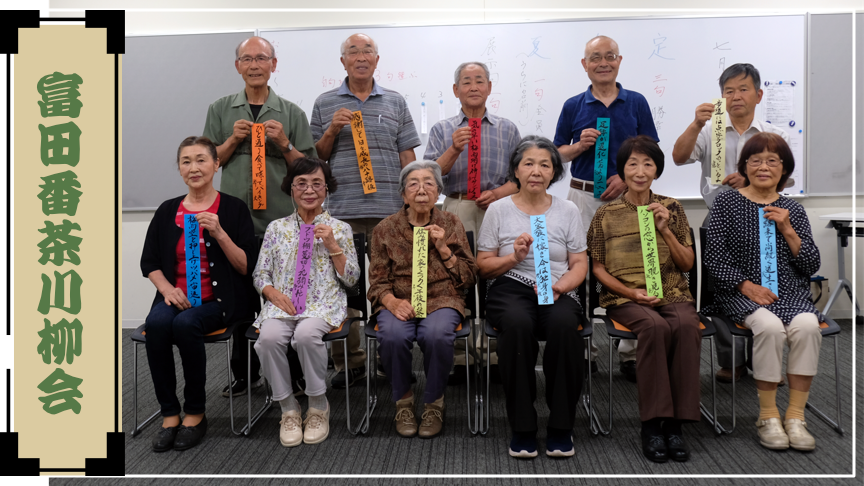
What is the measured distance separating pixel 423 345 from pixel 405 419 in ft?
1.22

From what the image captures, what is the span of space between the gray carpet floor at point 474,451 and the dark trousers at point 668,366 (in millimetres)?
193

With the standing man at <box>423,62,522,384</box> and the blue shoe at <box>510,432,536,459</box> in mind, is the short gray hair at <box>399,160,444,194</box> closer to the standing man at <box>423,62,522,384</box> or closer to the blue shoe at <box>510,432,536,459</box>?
the standing man at <box>423,62,522,384</box>

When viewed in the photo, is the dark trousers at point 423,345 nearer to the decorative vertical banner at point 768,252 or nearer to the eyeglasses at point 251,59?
the decorative vertical banner at point 768,252

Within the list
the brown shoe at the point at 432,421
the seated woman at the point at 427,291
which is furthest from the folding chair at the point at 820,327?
the brown shoe at the point at 432,421

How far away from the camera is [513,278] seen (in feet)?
8.10

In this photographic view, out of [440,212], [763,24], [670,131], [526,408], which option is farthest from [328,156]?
[763,24]

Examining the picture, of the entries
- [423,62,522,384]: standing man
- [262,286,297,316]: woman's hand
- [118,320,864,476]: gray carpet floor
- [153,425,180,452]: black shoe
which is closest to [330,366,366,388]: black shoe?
[118,320,864,476]: gray carpet floor

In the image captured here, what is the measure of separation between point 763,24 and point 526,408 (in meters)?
3.41

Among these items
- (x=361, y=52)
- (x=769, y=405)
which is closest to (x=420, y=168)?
(x=361, y=52)

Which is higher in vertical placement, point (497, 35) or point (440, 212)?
point (497, 35)

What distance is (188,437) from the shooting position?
7.71ft

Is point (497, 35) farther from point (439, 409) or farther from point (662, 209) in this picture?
point (439, 409)

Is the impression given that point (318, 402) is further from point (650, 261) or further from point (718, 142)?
point (718, 142)

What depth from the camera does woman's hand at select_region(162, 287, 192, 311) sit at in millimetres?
2430
